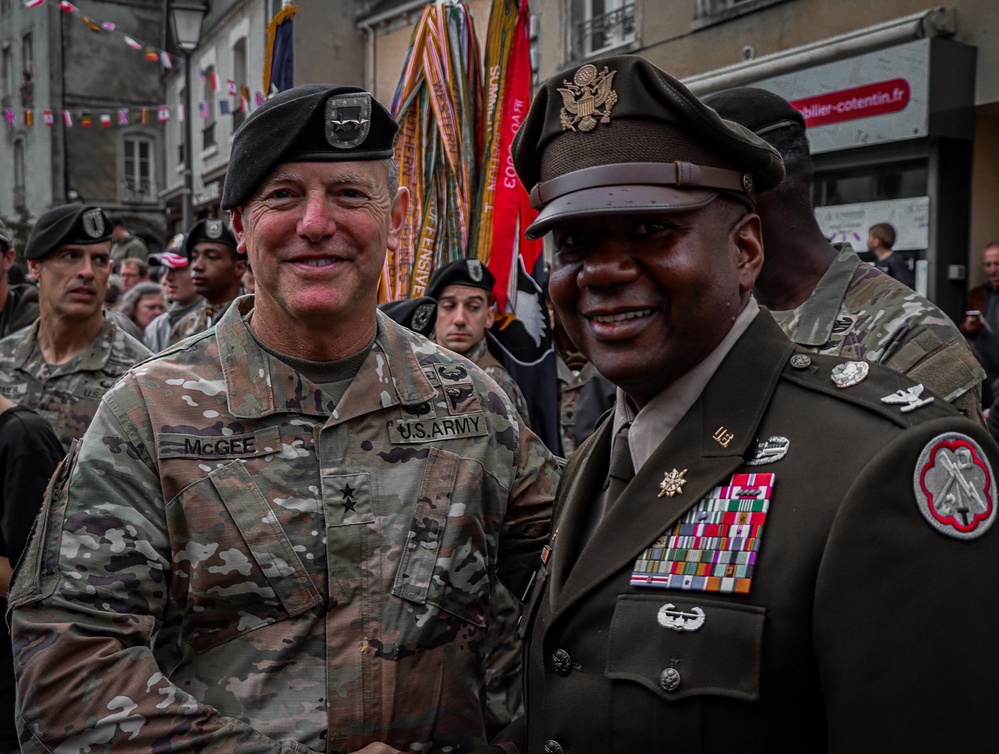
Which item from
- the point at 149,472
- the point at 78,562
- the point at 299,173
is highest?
the point at 299,173

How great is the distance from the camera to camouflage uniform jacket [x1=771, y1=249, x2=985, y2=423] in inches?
102

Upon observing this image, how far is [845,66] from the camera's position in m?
10.1

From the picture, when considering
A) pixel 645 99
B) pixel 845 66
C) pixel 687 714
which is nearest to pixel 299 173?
pixel 645 99

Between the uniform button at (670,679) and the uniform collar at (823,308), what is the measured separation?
1392mm

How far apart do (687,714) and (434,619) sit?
875 millimetres

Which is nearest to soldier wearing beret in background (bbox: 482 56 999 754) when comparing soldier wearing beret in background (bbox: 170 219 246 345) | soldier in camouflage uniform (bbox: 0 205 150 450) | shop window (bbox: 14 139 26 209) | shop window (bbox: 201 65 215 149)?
soldier in camouflage uniform (bbox: 0 205 150 450)

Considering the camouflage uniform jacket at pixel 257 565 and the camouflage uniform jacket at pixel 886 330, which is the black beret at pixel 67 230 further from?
the camouflage uniform jacket at pixel 886 330

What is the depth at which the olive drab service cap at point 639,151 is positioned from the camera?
5.60ft

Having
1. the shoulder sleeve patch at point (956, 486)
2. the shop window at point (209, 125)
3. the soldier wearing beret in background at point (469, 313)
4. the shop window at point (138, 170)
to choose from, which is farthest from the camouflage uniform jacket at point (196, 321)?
the shop window at point (138, 170)

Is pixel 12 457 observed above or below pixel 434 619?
above

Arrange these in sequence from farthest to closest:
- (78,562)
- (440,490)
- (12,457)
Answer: (12,457) → (440,490) → (78,562)

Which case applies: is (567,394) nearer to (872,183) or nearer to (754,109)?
(754,109)

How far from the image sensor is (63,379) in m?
5.02

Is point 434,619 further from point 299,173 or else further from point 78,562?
point 299,173
